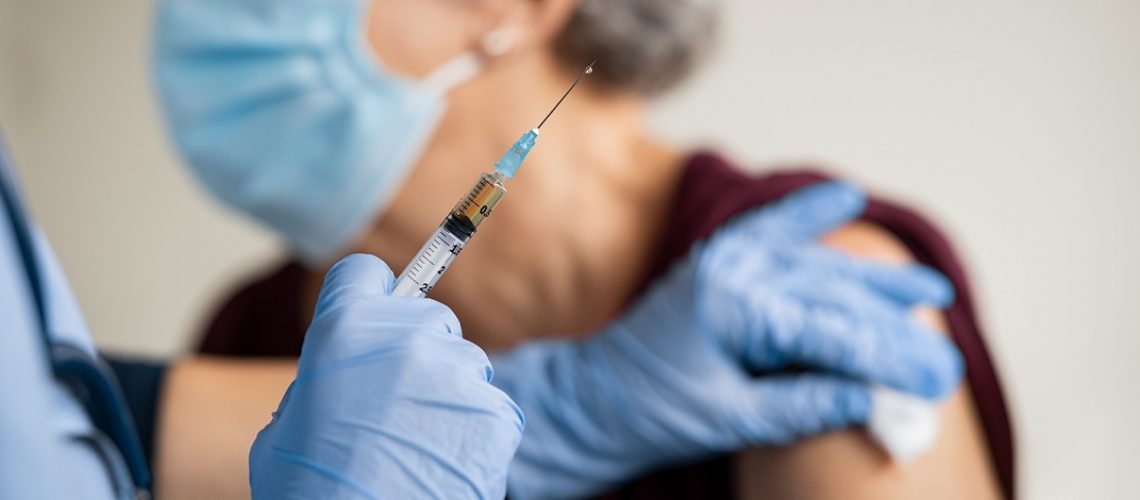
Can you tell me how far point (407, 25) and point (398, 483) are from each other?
761 mm

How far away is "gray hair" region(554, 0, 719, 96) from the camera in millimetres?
1203

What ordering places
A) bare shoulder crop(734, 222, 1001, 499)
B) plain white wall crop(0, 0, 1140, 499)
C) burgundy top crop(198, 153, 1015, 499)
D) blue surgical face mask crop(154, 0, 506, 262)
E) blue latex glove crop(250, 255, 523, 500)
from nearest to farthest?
blue latex glove crop(250, 255, 523, 500), bare shoulder crop(734, 222, 1001, 499), burgundy top crop(198, 153, 1015, 499), blue surgical face mask crop(154, 0, 506, 262), plain white wall crop(0, 0, 1140, 499)

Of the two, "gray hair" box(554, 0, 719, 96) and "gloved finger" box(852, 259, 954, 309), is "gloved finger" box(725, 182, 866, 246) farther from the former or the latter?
"gray hair" box(554, 0, 719, 96)

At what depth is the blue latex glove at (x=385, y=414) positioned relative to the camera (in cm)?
47

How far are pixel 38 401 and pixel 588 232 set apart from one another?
75 cm

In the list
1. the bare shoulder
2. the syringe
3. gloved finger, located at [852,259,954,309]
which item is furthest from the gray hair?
the syringe

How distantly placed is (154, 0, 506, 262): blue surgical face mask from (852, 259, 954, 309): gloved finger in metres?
0.50

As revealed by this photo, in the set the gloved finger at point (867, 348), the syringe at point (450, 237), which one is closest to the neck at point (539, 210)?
the gloved finger at point (867, 348)

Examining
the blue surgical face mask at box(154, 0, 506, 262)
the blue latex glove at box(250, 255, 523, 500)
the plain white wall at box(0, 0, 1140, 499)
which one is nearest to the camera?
the blue latex glove at box(250, 255, 523, 500)

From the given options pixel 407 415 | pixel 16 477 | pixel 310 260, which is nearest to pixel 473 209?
pixel 407 415

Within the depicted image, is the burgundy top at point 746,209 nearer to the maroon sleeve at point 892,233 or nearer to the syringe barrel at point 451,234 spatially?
the maroon sleeve at point 892,233

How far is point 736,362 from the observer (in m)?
0.94

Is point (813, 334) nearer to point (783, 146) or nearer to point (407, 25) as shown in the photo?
point (407, 25)

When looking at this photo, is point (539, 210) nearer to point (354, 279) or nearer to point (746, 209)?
point (746, 209)
